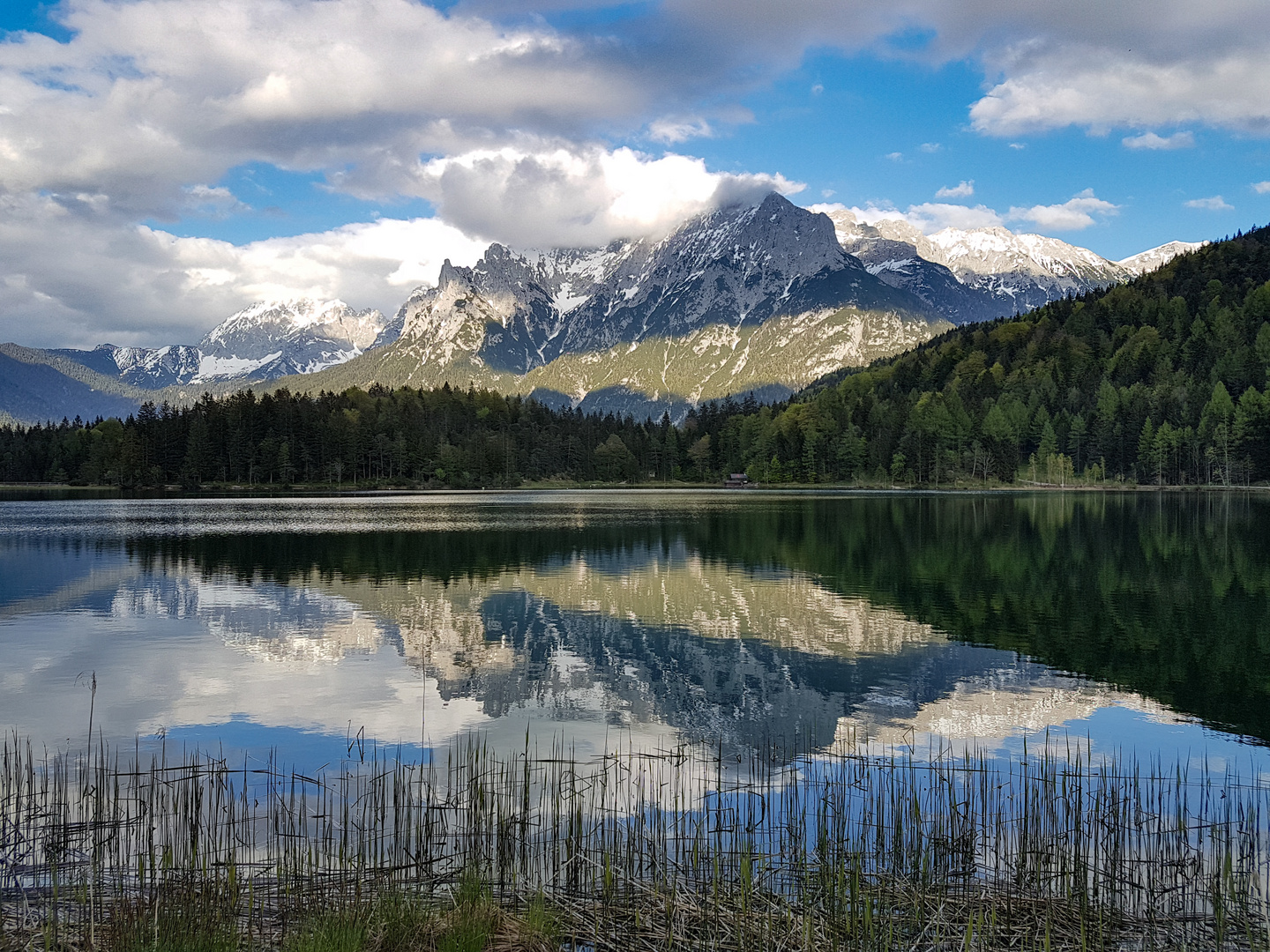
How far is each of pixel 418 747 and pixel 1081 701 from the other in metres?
17.7

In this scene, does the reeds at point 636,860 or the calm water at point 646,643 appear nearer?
the reeds at point 636,860

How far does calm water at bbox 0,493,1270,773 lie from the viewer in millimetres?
21344

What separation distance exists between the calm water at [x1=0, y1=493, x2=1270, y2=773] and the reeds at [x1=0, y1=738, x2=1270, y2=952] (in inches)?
122

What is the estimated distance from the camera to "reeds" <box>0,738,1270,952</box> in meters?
10.0

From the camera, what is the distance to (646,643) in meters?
32.8

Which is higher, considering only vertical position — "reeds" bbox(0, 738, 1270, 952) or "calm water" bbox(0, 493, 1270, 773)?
"reeds" bbox(0, 738, 1270, 952)

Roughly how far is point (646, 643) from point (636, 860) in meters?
20.3

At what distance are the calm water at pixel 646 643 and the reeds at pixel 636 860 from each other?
3101 mm

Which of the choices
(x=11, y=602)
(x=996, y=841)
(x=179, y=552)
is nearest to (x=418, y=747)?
(x=996, y=841)

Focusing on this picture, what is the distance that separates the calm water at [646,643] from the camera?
A: 21.3 m

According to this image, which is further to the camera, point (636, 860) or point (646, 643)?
point (646, 643)

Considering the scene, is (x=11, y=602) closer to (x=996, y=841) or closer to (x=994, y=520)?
(x=996, y=841)

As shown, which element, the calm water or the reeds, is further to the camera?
the calm water

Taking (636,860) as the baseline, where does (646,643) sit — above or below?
below
